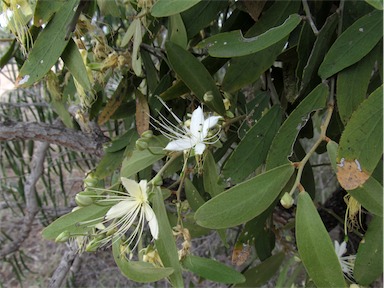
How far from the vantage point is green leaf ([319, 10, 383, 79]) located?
58cm

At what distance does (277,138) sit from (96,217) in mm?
245

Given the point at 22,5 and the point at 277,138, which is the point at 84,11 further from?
the point at 277,138

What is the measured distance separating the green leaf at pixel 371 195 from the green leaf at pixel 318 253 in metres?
0.05

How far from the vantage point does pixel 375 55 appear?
60cm

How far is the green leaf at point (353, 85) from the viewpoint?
59 centimetres

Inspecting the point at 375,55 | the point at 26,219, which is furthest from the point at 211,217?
the point at 26,219

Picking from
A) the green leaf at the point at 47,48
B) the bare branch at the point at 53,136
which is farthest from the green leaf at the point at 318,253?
the bare branch at the point at 53,136

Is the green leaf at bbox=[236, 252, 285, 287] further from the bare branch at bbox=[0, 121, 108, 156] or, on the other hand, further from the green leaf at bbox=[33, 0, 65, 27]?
the green leaf at bbox=[33, 0, 65, 27]

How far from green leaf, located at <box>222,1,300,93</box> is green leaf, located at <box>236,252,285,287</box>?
15.6 inches

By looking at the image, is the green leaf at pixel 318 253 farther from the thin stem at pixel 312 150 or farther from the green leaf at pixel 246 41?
the green leaf at pixel 246 41

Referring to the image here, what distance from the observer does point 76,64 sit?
602 millimetres

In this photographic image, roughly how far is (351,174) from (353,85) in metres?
0.15

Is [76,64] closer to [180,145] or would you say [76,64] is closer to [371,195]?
[180,145]

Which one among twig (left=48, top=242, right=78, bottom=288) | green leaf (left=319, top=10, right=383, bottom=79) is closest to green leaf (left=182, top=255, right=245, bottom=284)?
green leaf (left=319, top=10, right=383, bottom=79)
